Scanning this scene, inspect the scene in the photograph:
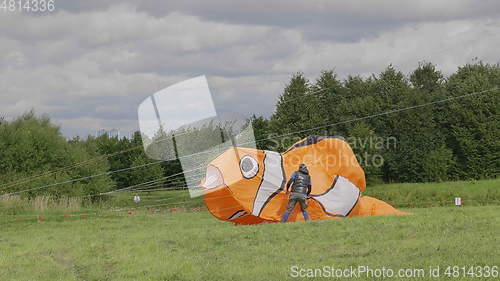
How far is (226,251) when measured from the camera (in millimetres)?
11312

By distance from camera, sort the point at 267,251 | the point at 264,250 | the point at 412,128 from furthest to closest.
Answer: the point at 412,128
the point at 264,250
the point at 267,251

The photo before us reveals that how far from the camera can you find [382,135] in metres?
40.1

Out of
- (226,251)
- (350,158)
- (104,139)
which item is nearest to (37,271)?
(226,251)

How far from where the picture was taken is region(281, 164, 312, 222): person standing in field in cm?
1598

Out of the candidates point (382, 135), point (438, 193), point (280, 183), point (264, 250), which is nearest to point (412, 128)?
point (382, 135)

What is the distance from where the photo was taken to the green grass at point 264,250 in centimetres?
911

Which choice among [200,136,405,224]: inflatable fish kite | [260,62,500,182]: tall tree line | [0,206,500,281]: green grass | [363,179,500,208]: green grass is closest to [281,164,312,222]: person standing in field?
[200,136,405,224]: inflatable fish kite

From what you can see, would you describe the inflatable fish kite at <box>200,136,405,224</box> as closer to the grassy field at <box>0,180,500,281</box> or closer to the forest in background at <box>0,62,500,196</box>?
the grassy field at <box>0,180,500,281</box>

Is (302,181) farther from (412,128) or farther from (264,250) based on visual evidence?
(412,128)

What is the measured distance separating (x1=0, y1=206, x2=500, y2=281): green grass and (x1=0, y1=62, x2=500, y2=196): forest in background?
22.1 metres

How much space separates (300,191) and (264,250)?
16.8 ft

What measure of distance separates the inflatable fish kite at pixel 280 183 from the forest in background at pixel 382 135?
1780cm

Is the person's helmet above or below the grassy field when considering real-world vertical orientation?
above

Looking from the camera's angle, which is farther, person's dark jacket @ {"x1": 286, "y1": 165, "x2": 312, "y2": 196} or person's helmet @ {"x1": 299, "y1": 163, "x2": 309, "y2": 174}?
person's helmet @ {"x1": 299, "y1": 163, "x2": 309, "y2": 174}
